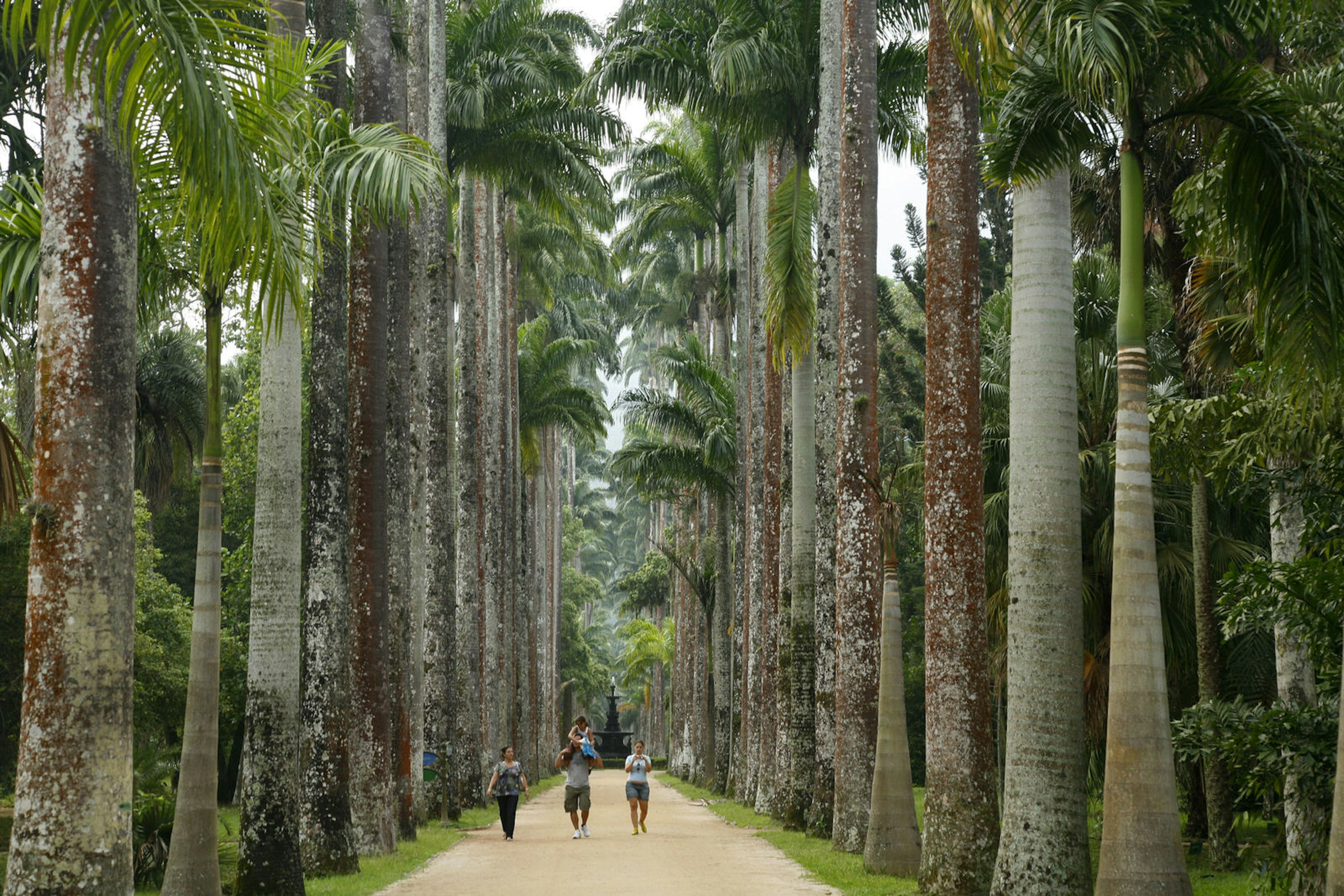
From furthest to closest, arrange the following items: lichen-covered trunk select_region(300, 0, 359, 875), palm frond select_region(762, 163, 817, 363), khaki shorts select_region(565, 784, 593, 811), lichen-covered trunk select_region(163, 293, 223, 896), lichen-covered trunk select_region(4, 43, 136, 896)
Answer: palm frond select_region(762, 163, 817, 363)
khaki shorts select_region(565, 784, 593, 811)
lichen-covered trunk select_region(300, 0, 359, 875)
lichen-covered trunk select_region(163, 293, 223, 896)
lichen-covered trunk select_region(4, 43, 136, 896)

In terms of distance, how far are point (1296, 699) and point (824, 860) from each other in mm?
5680

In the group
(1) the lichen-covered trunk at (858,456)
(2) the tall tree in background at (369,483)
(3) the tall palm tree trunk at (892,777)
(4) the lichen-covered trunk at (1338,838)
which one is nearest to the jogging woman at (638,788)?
(1) the lichen-covered trunk at (858,456)

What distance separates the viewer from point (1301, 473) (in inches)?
406

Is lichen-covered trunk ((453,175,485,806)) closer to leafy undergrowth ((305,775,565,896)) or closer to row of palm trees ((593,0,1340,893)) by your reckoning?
leafy undergrowth ((305,775,565,896))

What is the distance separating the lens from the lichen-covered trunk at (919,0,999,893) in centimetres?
1111

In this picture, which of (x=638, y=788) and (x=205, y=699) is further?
(x=638, y=788)

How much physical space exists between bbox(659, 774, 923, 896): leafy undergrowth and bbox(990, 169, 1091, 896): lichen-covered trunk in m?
2.46

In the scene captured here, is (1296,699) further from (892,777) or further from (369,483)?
(369,483)

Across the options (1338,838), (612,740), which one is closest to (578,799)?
(1338,838)

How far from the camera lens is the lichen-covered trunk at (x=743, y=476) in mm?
28359

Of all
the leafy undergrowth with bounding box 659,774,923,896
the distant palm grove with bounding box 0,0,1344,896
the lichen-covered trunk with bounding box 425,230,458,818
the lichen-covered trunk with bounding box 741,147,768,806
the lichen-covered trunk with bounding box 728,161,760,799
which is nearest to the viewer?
the distant palm grove with bounding box 0,0,1344,896

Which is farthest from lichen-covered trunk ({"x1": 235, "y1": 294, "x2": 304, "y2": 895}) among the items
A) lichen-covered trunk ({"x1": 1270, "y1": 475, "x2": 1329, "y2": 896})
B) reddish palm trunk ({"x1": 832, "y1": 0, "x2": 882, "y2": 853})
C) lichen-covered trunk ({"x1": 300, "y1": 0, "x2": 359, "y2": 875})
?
lichen-covered trunk ({"x1": 1270, "y1": 475, "x2": 1329, "y2": 896})

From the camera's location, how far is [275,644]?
11734 millimetres

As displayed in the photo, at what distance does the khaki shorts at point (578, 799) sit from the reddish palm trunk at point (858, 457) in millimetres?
4542
